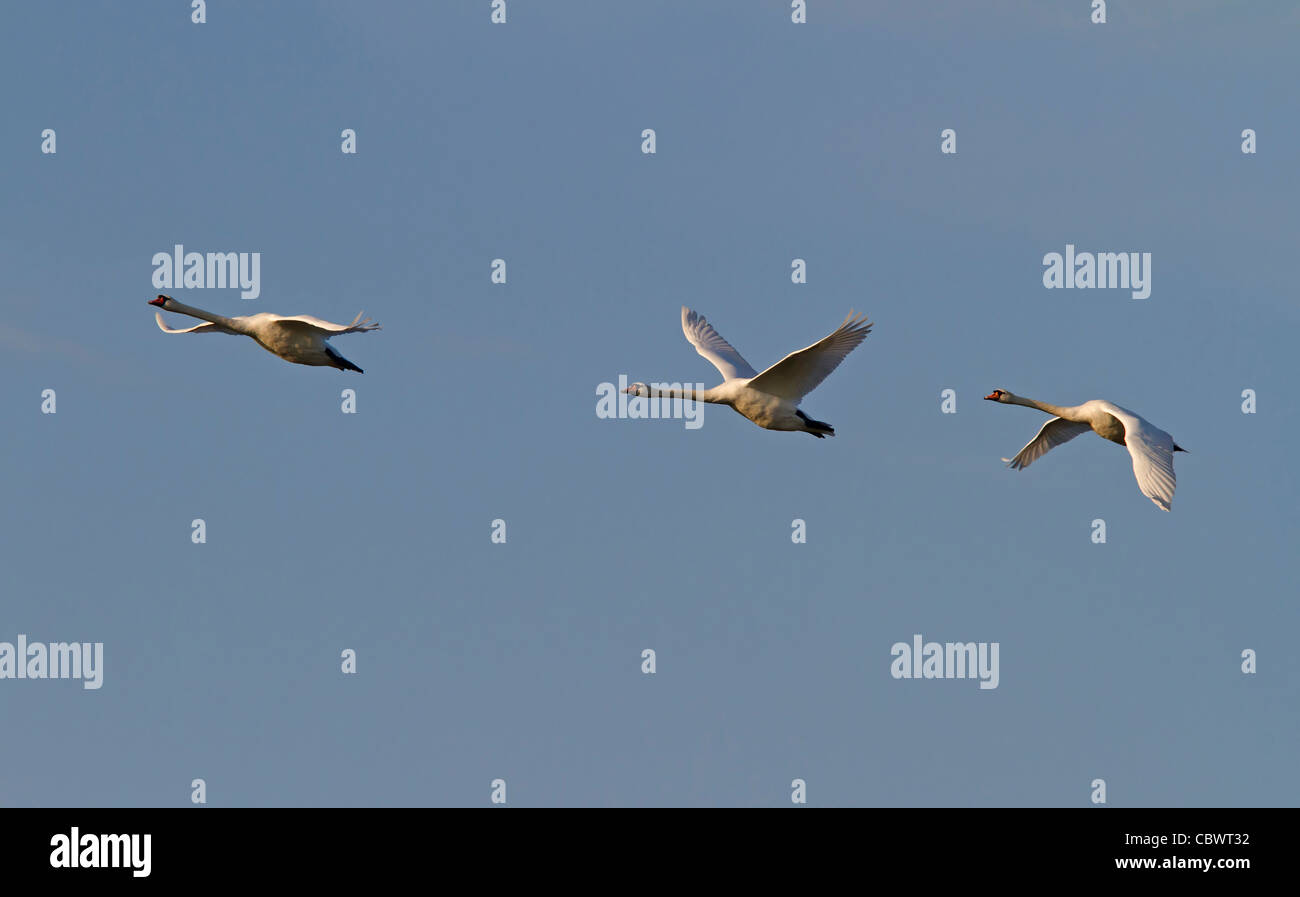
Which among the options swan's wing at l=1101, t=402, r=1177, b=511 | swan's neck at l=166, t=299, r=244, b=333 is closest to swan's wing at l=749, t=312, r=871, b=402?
swan's wing at l=1101, t=402, r=1177, b=511

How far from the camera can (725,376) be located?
49812mm

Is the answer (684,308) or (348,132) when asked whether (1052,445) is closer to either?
(684,308)

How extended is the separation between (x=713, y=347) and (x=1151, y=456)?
12.8 metres

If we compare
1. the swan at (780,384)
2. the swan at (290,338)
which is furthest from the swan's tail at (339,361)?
the swan at (780,384)

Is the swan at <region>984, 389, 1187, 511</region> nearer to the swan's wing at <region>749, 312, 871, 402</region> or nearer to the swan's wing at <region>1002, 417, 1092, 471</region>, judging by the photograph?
the swan's wing at <region>1002, 417, 1092, 471</region>

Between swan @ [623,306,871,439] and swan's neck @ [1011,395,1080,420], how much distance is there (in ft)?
22.2

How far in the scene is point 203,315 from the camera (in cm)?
5072

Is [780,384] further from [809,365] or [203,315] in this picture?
[203,315]

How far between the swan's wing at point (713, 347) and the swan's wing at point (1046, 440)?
7331mm

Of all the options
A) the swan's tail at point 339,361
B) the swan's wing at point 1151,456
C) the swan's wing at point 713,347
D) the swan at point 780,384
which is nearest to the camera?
the swan's wing at point 1151,456

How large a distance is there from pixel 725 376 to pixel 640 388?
2.23 meters

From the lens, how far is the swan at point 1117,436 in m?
42.4

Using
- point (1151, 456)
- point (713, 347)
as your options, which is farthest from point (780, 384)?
point (1151, 456)

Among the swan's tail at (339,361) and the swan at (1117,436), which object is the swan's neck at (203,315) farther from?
the swan at (1117,436)
